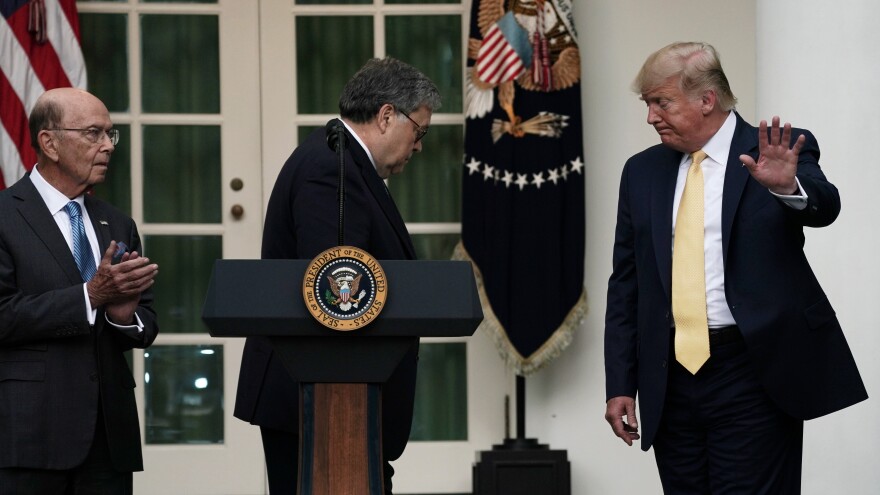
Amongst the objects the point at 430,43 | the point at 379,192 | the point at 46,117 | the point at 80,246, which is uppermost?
the point at 430,43

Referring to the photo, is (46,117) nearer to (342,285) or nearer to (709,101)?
(342,285)

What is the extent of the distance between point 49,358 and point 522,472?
8.92ft

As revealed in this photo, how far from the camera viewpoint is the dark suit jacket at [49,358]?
3.46 m

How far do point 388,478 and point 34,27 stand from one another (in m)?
3.20

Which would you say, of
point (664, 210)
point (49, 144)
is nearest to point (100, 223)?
point (49, 144)

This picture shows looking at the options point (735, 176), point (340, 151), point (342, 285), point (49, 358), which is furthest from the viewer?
point (49, 358)

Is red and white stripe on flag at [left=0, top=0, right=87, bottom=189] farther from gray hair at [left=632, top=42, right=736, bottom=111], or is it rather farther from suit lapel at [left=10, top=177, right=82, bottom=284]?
gray hair at [left=632, top=42, right=736, bottom=111]

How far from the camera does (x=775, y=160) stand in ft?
10.3

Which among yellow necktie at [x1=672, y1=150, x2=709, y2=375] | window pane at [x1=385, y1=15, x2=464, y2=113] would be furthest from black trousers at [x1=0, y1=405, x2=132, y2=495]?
window pane at [x1=385, y1=15, x2=464, y2=113]

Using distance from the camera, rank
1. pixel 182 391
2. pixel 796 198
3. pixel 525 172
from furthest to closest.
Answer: pixel 182 391 → pixel 525 172 → pixel 796 198

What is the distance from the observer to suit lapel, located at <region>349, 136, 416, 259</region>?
11.3ft

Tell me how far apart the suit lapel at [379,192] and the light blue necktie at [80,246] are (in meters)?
0.78

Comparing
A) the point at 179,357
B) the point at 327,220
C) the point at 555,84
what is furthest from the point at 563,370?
the point at 327,220

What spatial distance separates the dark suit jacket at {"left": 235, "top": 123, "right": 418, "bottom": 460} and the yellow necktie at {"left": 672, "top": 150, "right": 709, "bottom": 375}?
26.1 inches
